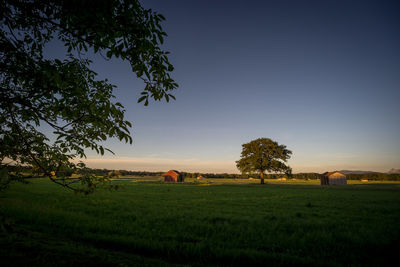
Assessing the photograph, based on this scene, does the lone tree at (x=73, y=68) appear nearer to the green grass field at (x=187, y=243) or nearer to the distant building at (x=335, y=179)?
the green grass field at (x=187, y=243)

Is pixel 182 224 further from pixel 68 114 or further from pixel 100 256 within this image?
pixel 68 114

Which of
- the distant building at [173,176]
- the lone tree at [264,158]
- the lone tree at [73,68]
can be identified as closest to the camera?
the lone tree at [73,68]

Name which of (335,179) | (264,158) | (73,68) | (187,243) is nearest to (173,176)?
(264,158)

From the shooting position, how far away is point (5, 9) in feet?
9.61

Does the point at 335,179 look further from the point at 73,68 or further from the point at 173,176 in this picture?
the point at 73,68

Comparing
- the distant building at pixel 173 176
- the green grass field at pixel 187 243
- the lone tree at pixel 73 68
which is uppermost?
the lone tree at pixel 73 68

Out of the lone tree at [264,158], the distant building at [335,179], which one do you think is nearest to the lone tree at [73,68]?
the lone tree at [264,158]

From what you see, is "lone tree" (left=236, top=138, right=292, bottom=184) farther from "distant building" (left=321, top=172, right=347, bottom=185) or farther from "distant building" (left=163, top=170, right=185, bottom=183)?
"distant building" (left=163, top=170, right=185, bottom=183)

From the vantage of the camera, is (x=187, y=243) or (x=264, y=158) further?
(x=264, y=158)

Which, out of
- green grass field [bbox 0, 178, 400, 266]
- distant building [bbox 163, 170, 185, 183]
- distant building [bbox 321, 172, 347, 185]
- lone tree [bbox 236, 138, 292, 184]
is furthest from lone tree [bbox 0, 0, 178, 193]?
distant building [bbox 163, 170, 185, 183]

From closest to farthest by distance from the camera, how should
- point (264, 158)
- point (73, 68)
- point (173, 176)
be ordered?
point (73, 68) < point (264, 158) < point (173, 176)

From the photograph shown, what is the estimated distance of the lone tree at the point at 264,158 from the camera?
Result: 50656 mm

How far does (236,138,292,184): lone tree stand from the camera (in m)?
50.7

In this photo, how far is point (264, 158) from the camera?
5134 cm
